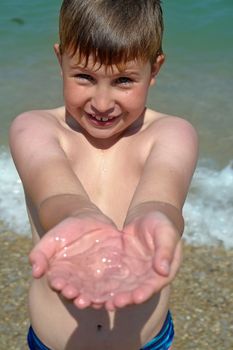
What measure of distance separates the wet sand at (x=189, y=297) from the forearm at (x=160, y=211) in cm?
162

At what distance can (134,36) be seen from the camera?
2.38m

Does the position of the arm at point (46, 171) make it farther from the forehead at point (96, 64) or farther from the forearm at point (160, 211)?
the forehead at point (96, 64)

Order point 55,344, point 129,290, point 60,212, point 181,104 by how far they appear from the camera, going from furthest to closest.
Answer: point 181,104
point 55,344
point 60,212
point 129,290

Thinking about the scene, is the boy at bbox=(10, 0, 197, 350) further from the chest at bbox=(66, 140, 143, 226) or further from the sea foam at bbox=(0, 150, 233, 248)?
the sea foam at bbox=(0, 150, 233, 248)

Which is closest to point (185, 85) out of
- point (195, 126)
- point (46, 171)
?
point (195, 126)

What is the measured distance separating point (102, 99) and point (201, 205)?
266cm

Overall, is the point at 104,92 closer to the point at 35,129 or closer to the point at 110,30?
the point at 110,30

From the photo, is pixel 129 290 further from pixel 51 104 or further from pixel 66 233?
pixel 51 104

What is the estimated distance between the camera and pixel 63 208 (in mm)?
2178

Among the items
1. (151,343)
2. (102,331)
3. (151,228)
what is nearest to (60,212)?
(151,228)

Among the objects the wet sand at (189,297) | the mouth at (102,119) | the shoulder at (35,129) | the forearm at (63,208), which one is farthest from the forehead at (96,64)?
the wet sand at (189,297)

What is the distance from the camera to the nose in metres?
2.40

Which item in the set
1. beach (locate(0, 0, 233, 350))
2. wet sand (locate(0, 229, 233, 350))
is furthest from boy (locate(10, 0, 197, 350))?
beach (locate(0, 0, 233, 350))

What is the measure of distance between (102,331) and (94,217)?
0.60 meters
